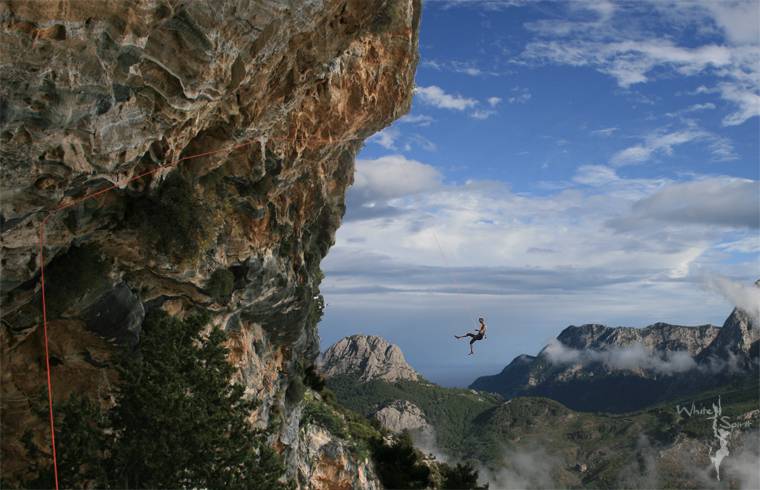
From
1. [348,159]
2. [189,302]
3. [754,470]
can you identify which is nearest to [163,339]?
[189,302]

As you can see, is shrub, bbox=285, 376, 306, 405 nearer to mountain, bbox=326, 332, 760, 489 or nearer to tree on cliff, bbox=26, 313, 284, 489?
tree on cliff, bbox=26, 313, 284, 489

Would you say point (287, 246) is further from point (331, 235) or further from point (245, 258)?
point (331, 235)

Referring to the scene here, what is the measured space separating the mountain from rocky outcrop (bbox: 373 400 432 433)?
1.27ft

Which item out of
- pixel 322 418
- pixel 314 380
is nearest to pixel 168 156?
pixel 322 418

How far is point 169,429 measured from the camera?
14.0 m

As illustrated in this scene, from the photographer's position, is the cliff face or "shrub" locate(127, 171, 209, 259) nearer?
the cliff face

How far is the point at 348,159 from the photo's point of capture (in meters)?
29.1

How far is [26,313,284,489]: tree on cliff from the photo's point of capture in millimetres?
13258

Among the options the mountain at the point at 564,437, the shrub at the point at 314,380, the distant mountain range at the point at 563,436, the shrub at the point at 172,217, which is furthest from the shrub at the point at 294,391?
the mountain at the point at 564,437

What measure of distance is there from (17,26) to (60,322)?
10.5 m

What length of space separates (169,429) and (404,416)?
15258 cm

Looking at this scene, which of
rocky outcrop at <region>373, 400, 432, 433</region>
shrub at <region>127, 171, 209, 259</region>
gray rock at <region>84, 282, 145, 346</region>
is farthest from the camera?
rocky outcrop at <region>373, 400, 432, 433</region>

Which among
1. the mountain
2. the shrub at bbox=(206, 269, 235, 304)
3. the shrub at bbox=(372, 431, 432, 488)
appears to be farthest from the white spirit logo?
the shrub at bbox=(206, 269, 235, 304)

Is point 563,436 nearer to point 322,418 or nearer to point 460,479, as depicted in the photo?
point 460,479
